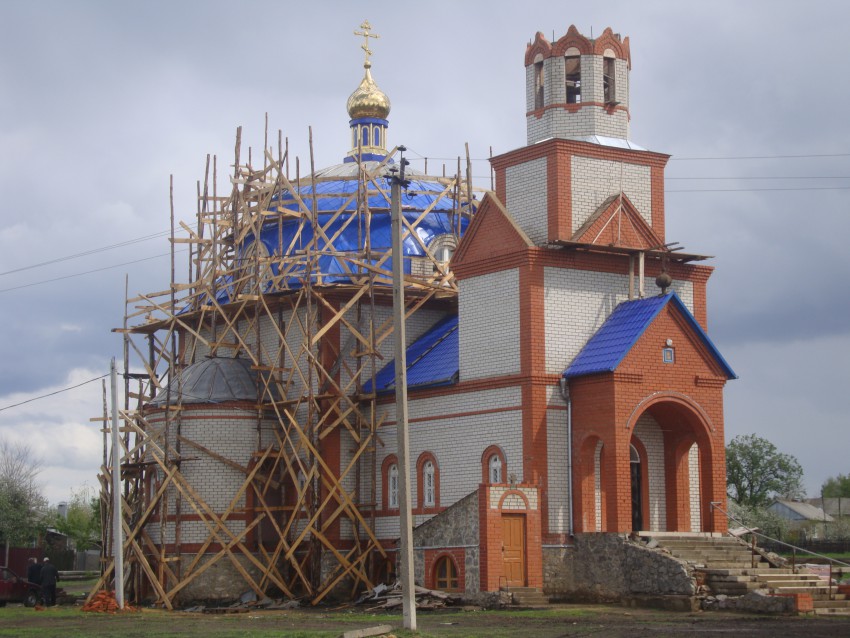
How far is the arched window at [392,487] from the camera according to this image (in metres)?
33.2

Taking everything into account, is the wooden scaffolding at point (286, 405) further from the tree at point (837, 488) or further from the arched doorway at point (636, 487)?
the tree at point (837, 488)

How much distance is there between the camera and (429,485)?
1260 inches

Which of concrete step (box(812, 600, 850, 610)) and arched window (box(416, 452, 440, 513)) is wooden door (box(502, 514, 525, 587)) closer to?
arched window (box(416, 452, 440, 513))

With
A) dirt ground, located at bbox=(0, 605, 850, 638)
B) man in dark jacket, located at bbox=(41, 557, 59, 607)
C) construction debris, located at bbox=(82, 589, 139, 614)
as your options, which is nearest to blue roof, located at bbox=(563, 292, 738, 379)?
dirt ground, located at bbox=(0, 605, 850, 638)

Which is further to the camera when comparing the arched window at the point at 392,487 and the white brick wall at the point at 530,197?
the arched window at the point at 392,487

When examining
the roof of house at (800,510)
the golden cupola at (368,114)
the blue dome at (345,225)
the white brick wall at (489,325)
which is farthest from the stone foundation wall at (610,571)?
the roof of house at (800,510)

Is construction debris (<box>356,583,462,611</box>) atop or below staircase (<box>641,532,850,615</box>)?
below

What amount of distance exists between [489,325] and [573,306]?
1869 millimetres

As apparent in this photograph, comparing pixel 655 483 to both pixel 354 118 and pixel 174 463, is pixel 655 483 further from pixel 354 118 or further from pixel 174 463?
pixel 354 118

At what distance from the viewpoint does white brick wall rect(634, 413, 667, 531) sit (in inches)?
1193

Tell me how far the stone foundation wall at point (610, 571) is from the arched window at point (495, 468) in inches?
83.0

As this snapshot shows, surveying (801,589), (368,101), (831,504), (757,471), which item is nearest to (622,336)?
(801,589)

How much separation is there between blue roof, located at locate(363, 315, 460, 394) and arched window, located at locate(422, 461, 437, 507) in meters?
1.85

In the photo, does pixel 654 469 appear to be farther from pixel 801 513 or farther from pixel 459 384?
pixel 801 513
